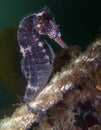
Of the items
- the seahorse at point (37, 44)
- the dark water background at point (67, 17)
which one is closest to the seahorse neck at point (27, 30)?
the seahorse at point (37, 44)

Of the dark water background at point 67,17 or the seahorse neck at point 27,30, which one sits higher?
the dark water background at point 67,17

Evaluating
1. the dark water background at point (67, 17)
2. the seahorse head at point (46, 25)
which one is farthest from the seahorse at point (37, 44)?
the dark water background at point (67, 17)

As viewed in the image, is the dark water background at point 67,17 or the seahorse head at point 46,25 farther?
the dark water background at point 67,17

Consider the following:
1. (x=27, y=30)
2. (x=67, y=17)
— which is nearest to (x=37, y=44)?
(x=27, y=30)

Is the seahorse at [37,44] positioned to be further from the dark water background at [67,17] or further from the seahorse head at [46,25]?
the dark water background at [67,17]

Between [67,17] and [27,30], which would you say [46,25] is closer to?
[27,30]

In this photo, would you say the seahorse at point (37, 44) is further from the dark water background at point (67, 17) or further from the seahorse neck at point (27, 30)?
the dark water background at point (67, 17)

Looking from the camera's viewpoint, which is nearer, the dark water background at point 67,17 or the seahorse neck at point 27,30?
the seahorse neck at point 27,30

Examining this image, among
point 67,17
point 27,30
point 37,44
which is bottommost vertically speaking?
point 37,44

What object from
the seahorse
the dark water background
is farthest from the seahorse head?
the dark water background

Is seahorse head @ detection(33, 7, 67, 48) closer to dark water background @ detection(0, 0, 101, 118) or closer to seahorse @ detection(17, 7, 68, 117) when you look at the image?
seahorse @ detection(17, 7, 68, 117)
